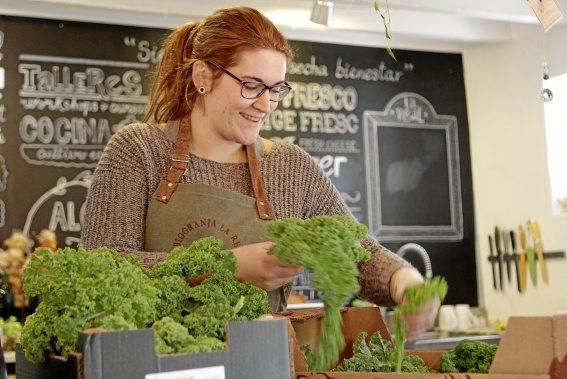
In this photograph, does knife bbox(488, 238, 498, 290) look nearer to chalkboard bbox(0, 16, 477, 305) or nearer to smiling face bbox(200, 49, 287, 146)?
chalkboard bbox(0, 16, 477, 305)

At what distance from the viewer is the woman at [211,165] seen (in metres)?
1.79

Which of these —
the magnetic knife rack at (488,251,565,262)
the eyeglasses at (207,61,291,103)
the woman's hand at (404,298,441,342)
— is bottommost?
the woman's hand at (404,298,441,342)

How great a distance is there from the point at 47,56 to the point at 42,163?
0.55 metres

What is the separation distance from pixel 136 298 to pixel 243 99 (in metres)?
0.85

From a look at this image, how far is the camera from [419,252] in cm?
511

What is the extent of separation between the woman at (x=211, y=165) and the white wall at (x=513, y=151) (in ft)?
10.3

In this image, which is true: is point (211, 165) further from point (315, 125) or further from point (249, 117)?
point (315, 125)

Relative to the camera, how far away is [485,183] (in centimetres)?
532

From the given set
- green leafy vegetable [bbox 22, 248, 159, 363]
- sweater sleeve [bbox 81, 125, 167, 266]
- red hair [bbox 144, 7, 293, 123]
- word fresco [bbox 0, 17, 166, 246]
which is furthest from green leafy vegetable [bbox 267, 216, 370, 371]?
word fresco [bbox 0, 17, 166, 246]

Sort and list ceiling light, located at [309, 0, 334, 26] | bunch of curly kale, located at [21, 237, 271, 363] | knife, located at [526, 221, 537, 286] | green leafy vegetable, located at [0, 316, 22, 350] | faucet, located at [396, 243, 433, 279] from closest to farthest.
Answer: bunch of curly kale, located at [21, 237, 271, 363] < green leafy vegetable, located at [0, 316, 22, 350] < ceiling light, located at [309, 0, 334, 26] < knife, located at [526, 221, 537, 286] < faucet, located at [396, 243, 433, 279]

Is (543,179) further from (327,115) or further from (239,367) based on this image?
(239,367)

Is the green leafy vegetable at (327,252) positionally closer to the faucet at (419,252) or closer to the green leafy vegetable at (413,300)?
the green leafy vegetable at (413,300)

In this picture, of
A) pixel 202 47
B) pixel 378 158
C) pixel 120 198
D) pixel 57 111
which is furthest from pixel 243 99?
pixel 378 158

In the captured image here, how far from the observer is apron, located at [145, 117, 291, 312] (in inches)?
72.3
